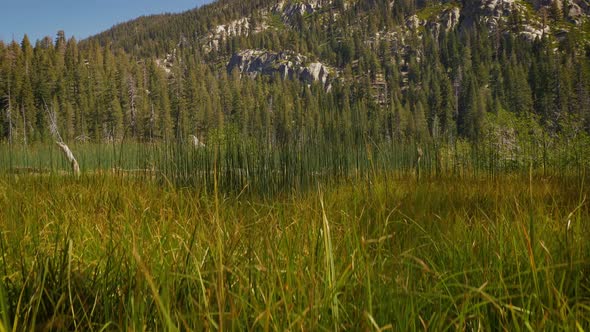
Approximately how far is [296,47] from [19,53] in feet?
217

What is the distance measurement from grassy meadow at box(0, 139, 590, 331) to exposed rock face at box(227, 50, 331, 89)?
8750 centimetres

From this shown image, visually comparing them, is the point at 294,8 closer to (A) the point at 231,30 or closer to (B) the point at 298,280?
(A) the point at 231,30

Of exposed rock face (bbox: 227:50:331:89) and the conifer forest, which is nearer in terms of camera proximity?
the conifer forest

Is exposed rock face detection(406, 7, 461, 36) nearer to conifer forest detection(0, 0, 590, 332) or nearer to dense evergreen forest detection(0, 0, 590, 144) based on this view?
conifer forest detection(0, 0, 590, 332)

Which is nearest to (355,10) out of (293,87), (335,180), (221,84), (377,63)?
(377,63)

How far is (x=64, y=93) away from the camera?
48.8 metres

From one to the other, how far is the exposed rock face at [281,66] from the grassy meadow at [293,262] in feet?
287

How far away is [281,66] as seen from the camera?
104 meters

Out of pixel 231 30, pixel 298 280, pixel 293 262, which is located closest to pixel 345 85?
pixel 293 262

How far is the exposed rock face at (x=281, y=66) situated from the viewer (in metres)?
99.2

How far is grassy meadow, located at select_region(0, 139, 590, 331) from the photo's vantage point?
1.11 metres

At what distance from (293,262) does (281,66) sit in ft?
345

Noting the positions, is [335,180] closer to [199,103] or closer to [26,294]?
[26,294]

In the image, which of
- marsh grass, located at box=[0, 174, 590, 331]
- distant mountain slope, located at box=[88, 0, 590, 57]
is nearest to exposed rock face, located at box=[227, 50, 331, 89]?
distant mountain slope, located at box=[88, 0, 590, 57]
